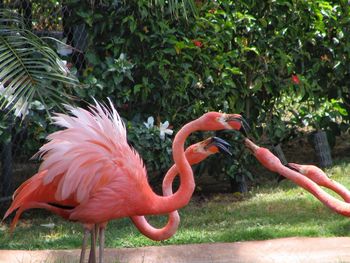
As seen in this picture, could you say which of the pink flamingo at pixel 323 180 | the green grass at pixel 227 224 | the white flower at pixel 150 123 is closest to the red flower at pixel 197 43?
the white flower at pixel 150 123

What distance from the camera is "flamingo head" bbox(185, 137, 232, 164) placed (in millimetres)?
5105

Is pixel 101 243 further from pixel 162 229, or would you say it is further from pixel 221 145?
pixel 221 145

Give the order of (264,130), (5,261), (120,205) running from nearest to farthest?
(120,205), (5,261), (264,130)

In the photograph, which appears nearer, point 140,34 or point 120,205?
point 120,205

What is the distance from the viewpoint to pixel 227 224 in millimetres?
6949

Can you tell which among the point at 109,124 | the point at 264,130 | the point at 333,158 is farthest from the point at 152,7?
the point at 333,158

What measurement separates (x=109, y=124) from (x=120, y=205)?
1.68ft

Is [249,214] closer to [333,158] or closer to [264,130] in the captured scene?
[264,130]

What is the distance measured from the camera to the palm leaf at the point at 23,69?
17.9 feet

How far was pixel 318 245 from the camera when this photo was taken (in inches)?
236

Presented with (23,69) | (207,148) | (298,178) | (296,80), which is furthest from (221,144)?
(296,80)

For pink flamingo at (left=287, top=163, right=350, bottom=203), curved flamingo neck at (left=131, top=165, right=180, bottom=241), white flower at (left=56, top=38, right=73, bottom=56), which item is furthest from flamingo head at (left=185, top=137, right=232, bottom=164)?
white flower at (left=56, top=38, right=73, bottom=56)

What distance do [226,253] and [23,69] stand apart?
76.2 inches

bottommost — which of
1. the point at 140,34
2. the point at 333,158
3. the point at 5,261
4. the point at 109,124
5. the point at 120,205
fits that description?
the point at 333,158
